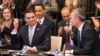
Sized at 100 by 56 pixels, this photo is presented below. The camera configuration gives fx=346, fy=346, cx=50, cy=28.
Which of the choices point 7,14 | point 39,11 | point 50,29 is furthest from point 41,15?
point 7,14

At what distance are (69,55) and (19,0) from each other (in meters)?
3.36

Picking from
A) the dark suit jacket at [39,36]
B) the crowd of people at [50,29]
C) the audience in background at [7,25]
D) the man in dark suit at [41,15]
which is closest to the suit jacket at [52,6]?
the crowd of people at [50,29]

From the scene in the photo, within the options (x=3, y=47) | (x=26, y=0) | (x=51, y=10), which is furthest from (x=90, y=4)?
(x=3, y=47)

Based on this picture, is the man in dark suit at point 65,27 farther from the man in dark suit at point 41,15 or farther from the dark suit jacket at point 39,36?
the dark suit jacket at point 39,36

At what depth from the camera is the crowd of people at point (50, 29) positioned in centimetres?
498

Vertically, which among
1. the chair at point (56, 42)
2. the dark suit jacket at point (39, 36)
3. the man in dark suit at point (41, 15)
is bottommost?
the chair at point (56, 42)

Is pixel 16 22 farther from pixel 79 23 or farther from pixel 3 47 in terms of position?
pixel 79 23

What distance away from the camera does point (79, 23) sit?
5082 millimetres

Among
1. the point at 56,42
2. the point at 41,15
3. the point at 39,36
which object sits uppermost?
the point at 41,15

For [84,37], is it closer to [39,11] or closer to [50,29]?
[50,29]

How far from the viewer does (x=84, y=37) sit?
504cm

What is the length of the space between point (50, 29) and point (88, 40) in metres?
1.22

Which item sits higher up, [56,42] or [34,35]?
[34,35]

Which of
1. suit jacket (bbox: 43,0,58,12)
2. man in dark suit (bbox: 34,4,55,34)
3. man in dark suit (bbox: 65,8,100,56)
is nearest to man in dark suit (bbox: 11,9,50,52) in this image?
man in dark suit (bbox: 65,8,100,56)
